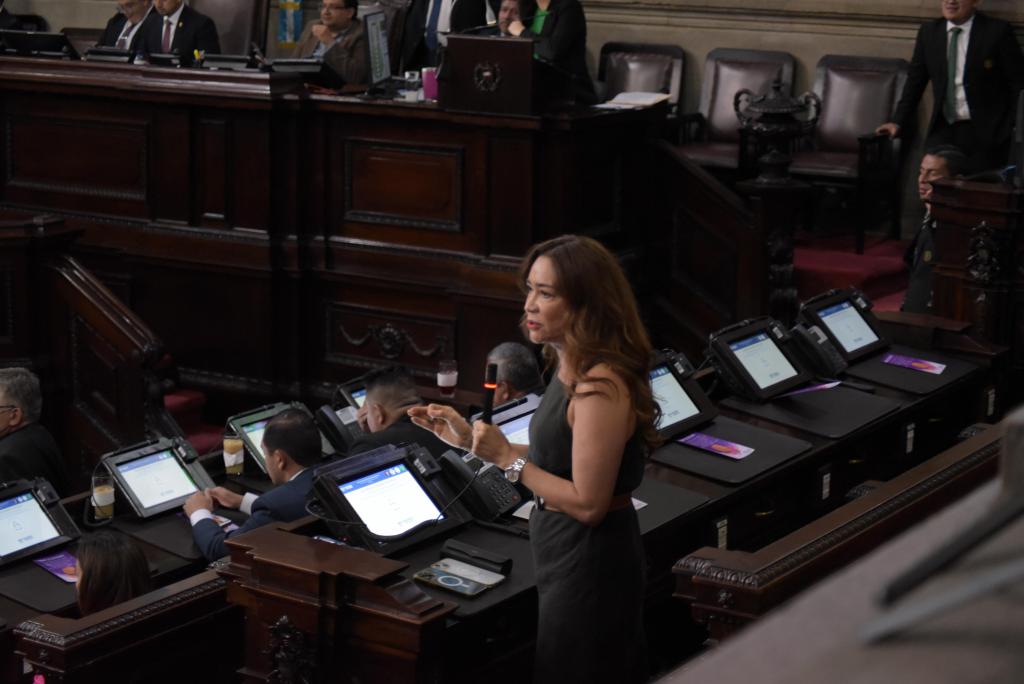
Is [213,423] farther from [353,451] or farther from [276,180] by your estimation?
[353,451]

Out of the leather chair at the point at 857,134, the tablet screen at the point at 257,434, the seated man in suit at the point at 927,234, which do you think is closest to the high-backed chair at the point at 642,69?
the leather chair at the point at 857,134

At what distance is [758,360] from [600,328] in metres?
2.53

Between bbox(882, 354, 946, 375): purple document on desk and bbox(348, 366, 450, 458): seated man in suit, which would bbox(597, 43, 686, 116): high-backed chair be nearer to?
bbox(882, 354, 946, 375): purple document on desk

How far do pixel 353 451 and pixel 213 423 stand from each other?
3430mm

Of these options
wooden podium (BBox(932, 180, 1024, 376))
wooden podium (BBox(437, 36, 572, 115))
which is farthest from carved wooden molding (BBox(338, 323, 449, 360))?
wooden podium (BBox(932, 180, 1024, 376))

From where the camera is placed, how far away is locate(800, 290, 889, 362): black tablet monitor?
589 centimetres

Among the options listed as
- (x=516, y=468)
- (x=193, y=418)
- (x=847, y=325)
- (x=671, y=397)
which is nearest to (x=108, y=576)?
(x=516, y=468)

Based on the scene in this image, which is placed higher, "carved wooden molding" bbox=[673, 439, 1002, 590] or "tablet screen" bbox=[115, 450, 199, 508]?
"carved wooden molding" bbox=[673, 439, 1002, 590]

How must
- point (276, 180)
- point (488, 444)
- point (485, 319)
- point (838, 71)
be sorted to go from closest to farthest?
1. point (488, 444)
2. point (485, 319)
3. point (276, 180)
4. point (838, 71)

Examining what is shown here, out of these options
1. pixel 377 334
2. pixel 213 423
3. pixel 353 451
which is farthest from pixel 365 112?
pixel 353 451

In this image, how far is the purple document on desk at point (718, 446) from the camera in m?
4.83

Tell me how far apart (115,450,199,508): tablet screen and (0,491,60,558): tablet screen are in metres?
0.40

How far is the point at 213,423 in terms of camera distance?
7.77 m

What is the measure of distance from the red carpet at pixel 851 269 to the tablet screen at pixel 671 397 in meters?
3.02
